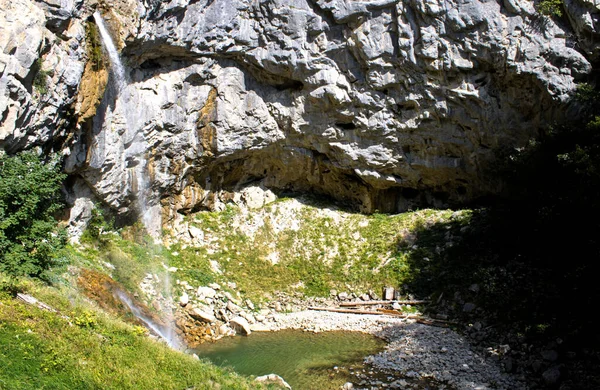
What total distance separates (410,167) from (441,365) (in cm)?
1094

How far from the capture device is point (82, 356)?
7.57 m

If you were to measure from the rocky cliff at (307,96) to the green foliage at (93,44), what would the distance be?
6 cm

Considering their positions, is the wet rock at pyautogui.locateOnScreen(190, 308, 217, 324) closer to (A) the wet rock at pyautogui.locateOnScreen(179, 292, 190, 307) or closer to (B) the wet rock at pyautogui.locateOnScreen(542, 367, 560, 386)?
(A) the wet rock at pyautogui.locateOnScreen(179, 292, 190, 307)

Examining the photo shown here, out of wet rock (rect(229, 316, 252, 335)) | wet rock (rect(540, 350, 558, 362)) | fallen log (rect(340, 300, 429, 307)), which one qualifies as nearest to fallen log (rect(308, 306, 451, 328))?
fallen log (rect(340, 300, 429, 307))

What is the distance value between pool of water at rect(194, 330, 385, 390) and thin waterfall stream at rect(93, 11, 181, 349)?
4.85 ft

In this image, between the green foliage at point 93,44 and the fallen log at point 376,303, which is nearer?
the green foliage at point 93,44

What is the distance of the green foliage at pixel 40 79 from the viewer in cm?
1163

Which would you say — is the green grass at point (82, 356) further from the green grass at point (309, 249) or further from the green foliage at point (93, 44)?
the green grass at point (309, 249)

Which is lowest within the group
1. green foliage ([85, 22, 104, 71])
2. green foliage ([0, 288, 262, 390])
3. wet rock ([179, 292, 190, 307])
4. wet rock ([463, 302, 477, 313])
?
wet rock ([179, 292, 190, 307])

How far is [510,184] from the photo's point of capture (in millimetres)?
16641

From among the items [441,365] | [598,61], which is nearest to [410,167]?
[598,61]

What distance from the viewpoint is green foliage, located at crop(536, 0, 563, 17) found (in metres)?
15.7

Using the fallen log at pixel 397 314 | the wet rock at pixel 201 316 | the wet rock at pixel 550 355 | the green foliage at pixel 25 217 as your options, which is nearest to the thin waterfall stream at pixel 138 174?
the wet rock at pixel 201 316

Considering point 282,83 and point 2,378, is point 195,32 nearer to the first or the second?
point 282,83
